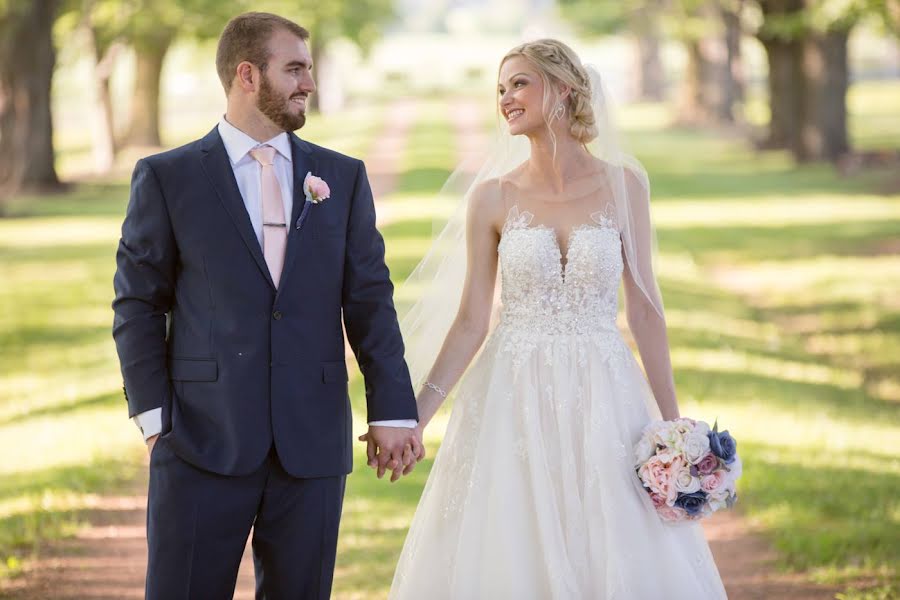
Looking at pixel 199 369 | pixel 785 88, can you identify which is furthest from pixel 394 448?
pixel 785 88

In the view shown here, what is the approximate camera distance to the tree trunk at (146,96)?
1641 inches

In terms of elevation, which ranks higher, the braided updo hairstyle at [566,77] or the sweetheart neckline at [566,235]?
the braided updo hairstyle at [566,77]

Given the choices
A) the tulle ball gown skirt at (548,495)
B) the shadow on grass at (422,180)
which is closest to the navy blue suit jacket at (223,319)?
the tulle ball gown skirt at (548,495)

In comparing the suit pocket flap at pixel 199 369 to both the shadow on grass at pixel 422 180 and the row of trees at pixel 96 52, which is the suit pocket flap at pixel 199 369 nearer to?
the row of trees at pixel 96 52

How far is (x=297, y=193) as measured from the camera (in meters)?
4.69

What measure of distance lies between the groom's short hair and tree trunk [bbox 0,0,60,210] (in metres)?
26.7

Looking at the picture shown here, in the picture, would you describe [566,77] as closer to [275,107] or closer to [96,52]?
[275,107]

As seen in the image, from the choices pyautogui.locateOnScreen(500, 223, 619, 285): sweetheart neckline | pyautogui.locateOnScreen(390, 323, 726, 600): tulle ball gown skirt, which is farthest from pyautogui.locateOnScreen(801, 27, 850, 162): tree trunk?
pyautogui.locateOnScreen(390, 323, 726, 600): tulle ball gown skirt

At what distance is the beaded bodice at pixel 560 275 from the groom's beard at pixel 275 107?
1201 mm

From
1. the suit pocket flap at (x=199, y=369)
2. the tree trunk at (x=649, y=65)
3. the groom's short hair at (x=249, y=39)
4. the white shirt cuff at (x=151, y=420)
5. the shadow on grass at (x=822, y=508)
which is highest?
the tree trunk at (x=649, y=65)

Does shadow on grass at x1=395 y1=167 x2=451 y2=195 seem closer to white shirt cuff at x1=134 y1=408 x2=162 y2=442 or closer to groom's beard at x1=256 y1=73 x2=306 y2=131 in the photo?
groom's beard at x1=256 y1=73 x2=306 y2=131

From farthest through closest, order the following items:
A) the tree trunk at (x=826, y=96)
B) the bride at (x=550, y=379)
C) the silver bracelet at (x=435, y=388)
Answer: the tree trunk at (x=826, y=96), the silver bracelet at (x=435, y=388), the bride at (x=550, y=379)

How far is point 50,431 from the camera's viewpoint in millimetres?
11117

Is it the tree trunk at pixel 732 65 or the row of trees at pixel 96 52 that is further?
the tree trunk at pixel 732 65
